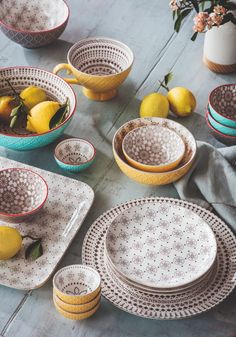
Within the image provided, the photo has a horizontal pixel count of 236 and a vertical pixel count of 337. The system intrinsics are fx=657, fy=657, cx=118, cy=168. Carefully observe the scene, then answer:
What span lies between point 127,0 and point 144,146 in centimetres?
74

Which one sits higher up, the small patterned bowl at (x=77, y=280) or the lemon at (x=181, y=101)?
the lemon at (x=181, y=101)

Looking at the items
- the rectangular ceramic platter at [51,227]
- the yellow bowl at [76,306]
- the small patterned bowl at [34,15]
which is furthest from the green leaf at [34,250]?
the small patterned bowl at [34,15]

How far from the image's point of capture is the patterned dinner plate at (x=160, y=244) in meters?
1.27

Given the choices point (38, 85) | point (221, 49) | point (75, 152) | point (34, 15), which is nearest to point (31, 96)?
point (38, 85)

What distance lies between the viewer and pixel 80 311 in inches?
46.9

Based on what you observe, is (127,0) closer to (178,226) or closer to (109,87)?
(109,87)

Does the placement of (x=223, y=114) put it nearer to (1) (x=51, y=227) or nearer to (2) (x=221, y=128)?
(2) (x=221, y=128)

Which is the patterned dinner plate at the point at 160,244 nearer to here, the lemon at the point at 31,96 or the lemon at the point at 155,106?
the lemon at the point at 155,106

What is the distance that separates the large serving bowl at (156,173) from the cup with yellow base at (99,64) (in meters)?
0.17

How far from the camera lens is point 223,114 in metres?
1.63

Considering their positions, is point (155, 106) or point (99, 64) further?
Result: point (99, 64)

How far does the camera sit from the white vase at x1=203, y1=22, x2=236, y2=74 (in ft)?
5.61

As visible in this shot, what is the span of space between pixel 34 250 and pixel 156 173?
31cm

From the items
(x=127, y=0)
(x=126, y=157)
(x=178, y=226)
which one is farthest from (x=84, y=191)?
(x=127, y=0)
